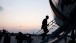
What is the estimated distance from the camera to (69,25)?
11883 millimetres

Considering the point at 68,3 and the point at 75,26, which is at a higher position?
the point at 68,3

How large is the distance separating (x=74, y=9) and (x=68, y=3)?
48 cm

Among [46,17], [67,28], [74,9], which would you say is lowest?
[67,28]

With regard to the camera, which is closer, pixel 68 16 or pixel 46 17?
pixel 68 16

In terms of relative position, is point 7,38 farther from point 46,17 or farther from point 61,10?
Answer: point 61,10

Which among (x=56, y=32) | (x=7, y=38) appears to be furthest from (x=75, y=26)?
(x=7, y=38)

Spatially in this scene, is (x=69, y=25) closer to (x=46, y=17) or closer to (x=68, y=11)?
(x=68, y=11)

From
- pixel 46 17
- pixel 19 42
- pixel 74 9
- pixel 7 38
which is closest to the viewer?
pixel 74 9

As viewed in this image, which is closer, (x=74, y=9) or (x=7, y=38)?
(x=74, y=9)

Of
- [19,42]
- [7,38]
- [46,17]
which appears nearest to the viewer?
[7,38]

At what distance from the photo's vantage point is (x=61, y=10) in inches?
481

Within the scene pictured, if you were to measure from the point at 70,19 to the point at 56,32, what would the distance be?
3.83 feet

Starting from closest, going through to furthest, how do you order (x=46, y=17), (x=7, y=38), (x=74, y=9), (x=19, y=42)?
(x=74, y=9) → (x=7, y=38) → (x=46, y=17) → (x=19, y=42)

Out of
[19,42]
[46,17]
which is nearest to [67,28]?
[46,17]
